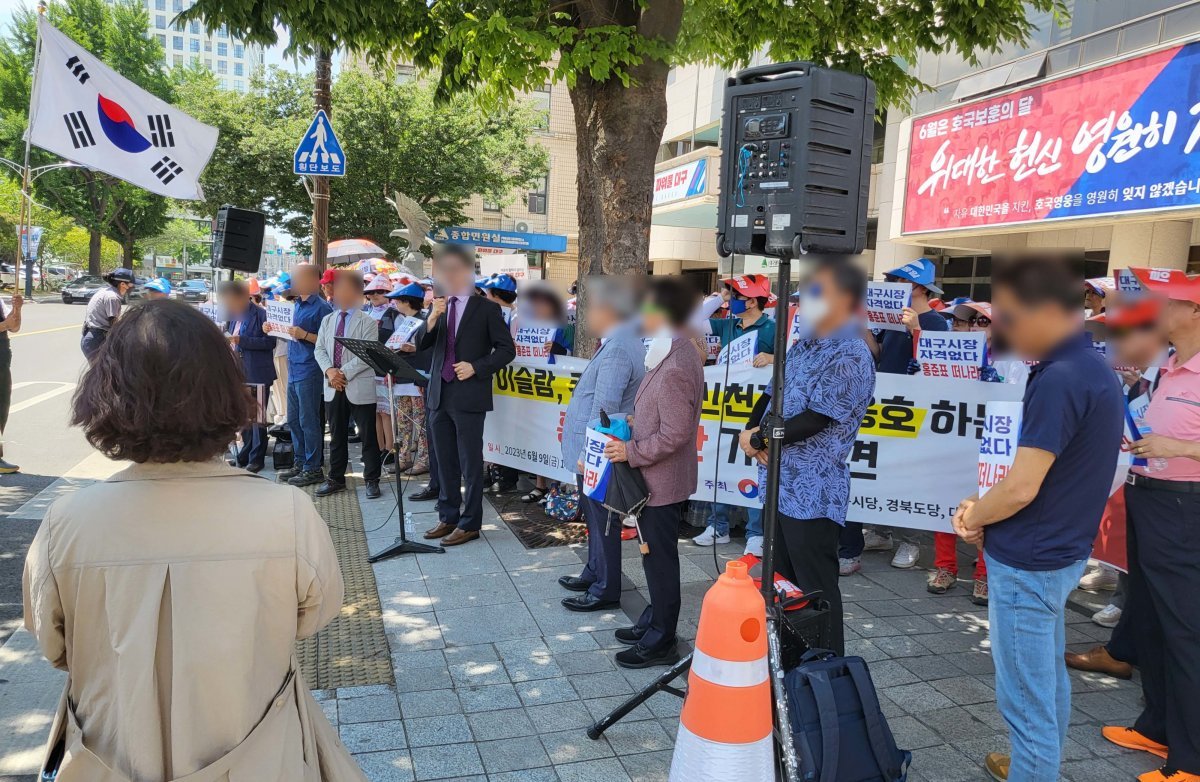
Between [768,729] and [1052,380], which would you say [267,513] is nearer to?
[768,729]

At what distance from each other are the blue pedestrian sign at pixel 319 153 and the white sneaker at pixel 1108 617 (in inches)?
327

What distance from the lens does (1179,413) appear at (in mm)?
3225

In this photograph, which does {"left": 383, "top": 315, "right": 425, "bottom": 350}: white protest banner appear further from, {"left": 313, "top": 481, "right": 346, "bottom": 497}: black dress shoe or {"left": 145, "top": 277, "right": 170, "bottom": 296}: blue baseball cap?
{"left": 145, "top": 277, "right": 170, "bottom": 296}: blue baseball cap

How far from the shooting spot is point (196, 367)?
1.65 m

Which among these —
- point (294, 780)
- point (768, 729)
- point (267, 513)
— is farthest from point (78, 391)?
point (768, 729)

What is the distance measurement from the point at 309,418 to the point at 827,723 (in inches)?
251

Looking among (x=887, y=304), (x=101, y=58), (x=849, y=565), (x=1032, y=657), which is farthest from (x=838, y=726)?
(x=101, y=58)

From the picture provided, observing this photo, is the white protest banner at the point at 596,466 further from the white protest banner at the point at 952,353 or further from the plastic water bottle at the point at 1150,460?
the white protest banner at the point at 952,353

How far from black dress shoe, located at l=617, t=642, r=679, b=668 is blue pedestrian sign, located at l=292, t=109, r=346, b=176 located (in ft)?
22.7

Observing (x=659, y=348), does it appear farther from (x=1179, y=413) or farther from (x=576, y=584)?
(x=1179, y=413)

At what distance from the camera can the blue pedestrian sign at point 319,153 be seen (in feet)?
29.8

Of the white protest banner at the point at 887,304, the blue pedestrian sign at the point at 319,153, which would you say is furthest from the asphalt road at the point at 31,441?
the white protest banner at the point at 887,304

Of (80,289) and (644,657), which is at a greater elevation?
(80,289)

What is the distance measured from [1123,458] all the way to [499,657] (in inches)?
160
